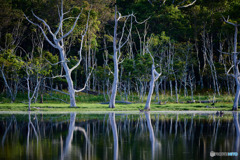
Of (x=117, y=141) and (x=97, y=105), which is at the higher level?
(x=97, y=105)

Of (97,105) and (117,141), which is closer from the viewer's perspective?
(117,141)

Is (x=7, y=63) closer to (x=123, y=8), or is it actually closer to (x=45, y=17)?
(x=45, y=17)

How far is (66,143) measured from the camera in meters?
15.5

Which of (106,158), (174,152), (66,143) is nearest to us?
(106,158)

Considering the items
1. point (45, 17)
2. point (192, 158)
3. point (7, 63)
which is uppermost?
point (45, 17)

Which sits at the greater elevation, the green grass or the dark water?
the green grass

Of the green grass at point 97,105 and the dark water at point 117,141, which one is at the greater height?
the green grass at point 97,105

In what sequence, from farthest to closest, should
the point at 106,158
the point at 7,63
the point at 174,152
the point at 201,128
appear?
the point at 7,63
the point at 201,128
the point at 174,152
the point at 106,158

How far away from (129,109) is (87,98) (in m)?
14.3

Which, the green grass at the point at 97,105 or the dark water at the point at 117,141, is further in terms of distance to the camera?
the green grass at the point at 97,105

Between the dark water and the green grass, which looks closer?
the dark water

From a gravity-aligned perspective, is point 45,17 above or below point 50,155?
above

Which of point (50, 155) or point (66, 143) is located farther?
point (66, 143)

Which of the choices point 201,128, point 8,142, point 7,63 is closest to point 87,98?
point 7,63
